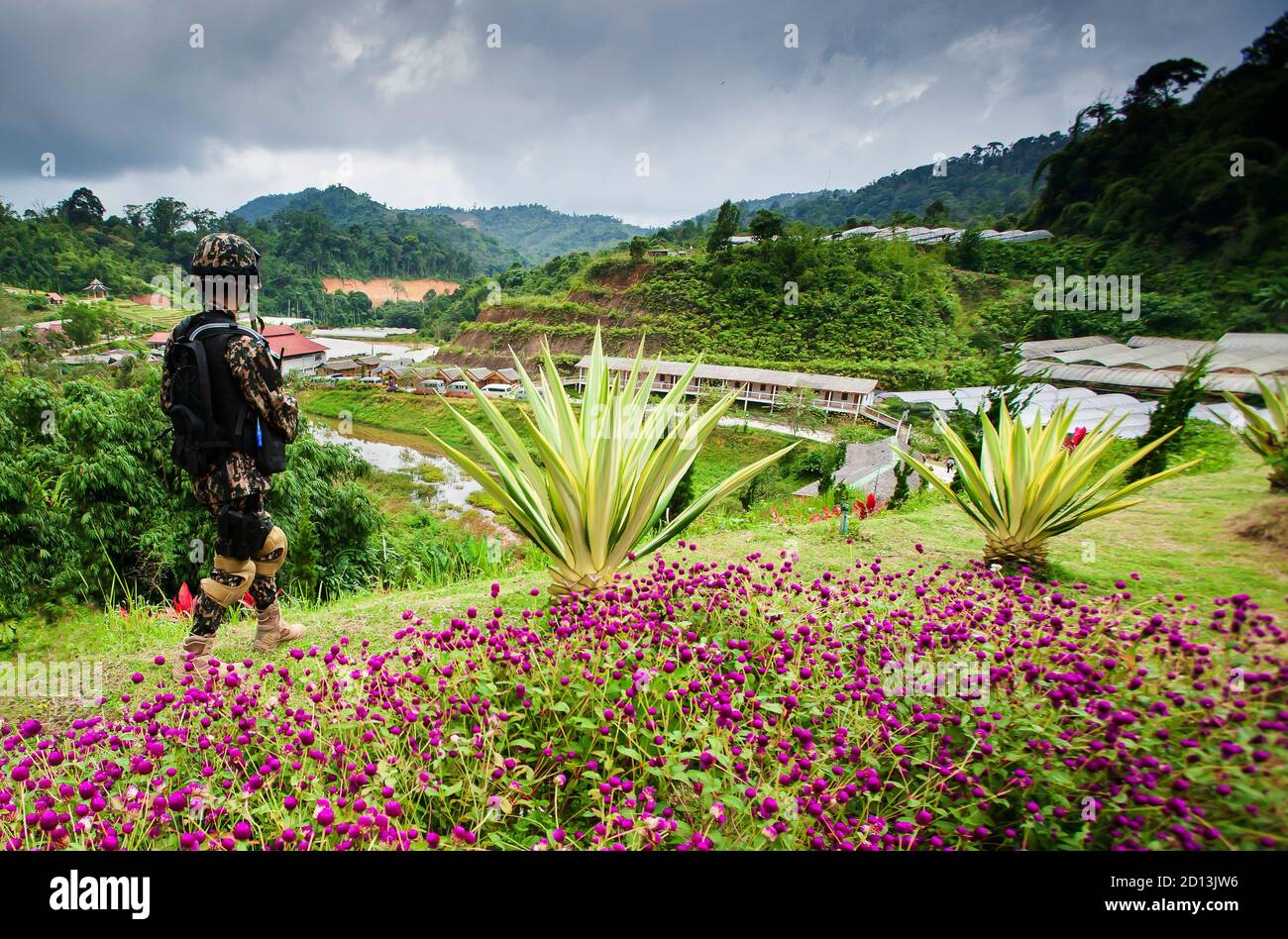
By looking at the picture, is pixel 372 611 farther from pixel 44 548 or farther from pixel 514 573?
pixel 44 548

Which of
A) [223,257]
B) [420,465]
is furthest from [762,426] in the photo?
[420,465]

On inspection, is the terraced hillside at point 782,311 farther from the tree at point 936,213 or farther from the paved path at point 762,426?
the paved path at point 762,426

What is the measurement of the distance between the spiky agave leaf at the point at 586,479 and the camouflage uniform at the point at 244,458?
32.6 inches

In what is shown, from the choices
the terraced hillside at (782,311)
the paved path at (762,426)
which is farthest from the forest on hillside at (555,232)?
the paved path at (762,426)

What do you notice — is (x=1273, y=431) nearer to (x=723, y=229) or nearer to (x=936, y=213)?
(x=936, y=213)

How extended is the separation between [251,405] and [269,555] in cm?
72

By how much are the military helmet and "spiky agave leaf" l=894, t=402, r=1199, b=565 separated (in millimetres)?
3166

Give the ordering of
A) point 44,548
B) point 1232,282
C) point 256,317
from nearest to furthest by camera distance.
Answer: point 1232,282 → point 256,317 → point 44,548

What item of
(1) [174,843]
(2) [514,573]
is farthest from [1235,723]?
(2) [514,573]

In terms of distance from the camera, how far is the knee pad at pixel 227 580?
9.14ft

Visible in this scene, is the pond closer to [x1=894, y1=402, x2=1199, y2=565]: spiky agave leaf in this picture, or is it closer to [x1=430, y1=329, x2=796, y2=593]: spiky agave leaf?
[x1=430, y1=329, x2=796, y2=593]: spiky agave leaf

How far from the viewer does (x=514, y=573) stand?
4520 millimetres
